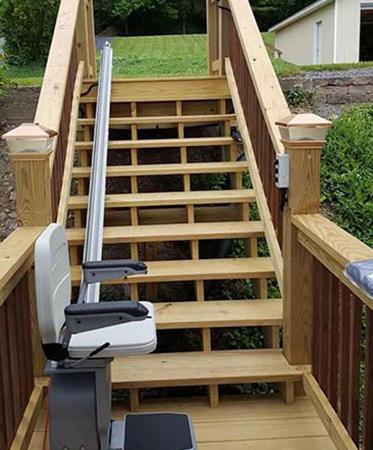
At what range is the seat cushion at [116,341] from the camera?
1927mm

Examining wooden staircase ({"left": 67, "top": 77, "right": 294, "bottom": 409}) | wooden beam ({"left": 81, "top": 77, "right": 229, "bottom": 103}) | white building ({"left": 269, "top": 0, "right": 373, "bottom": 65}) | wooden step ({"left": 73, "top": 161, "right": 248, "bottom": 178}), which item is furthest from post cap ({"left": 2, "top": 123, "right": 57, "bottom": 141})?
white building ({"left": 269, "top": 0, "right": 373, "bottom": 65})

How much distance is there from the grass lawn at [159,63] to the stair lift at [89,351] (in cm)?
417

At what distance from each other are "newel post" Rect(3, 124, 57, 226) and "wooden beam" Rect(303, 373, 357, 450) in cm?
129

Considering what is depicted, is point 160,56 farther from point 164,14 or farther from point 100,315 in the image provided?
point 100,315

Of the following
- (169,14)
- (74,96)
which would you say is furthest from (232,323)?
(169,14)

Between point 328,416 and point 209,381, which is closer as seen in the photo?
point 328,416

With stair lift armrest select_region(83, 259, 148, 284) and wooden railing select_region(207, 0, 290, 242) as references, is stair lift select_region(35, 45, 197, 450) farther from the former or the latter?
wooden railing select_region(207, 0, 290, 242)

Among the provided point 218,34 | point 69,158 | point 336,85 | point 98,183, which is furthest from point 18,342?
point 336,85

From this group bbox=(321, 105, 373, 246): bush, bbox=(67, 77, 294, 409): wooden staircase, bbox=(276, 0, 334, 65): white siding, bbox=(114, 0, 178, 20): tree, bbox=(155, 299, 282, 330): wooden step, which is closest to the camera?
bbox=(67, 77, 294, 409): wooden staircase

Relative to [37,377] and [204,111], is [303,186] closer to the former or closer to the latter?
[37,377]

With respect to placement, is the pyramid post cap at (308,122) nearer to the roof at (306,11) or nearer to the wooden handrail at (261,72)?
the wooden handrail at (261,72)

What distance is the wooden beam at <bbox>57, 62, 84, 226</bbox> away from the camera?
3.25 metres

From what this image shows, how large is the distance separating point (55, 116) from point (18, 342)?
4.24 feet

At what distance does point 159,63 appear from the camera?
40.1 ft
